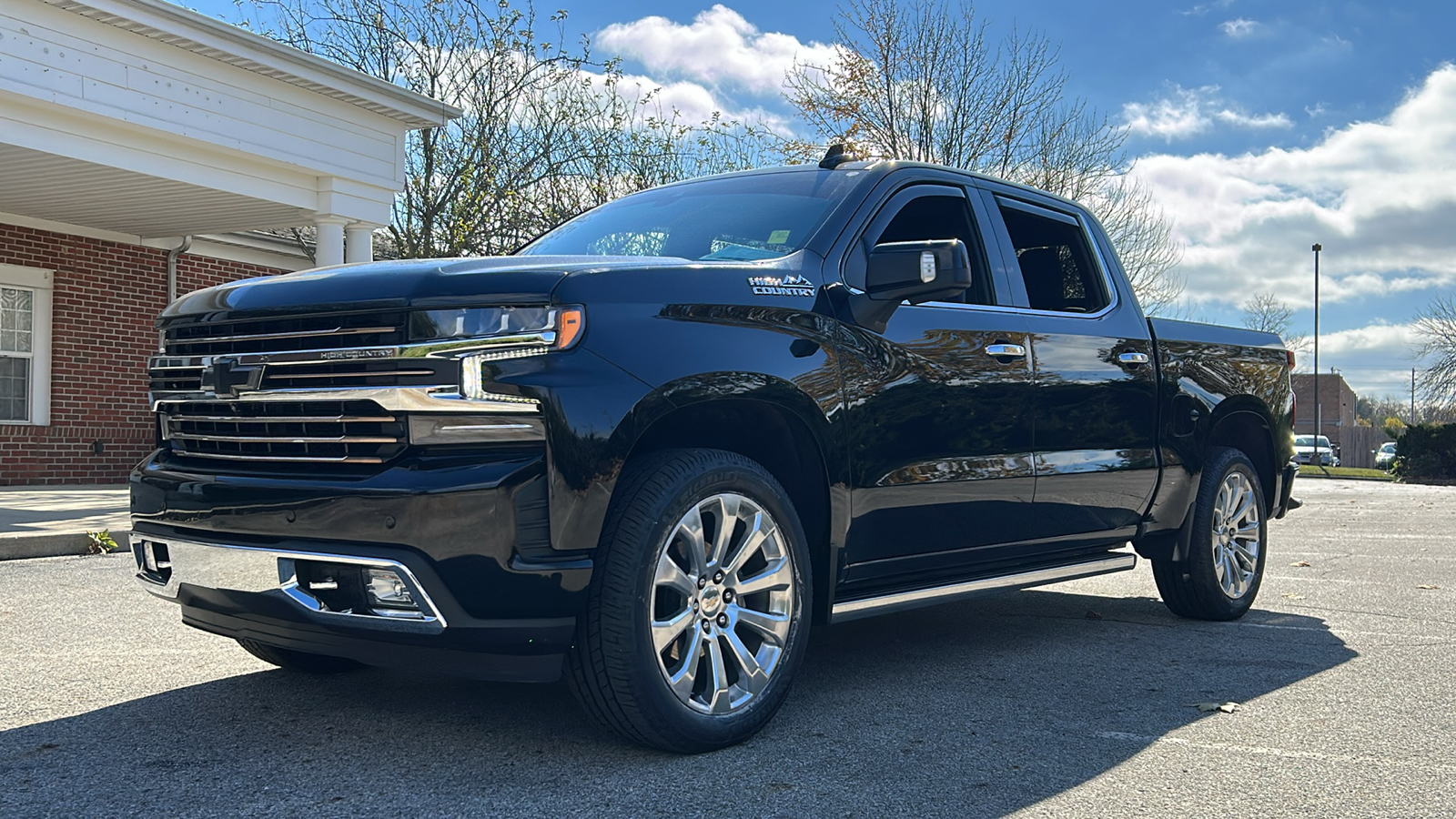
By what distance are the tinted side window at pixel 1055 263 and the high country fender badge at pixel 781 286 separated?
62.5 inches

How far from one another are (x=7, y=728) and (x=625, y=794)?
6.58ft

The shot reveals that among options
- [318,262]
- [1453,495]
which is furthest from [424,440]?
[1453,495]

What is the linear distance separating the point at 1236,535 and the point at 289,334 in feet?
16.0

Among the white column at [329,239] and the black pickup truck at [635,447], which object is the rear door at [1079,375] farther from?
the white column at [329,239]

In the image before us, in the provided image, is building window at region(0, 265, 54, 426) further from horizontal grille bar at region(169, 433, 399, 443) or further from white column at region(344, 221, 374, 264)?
horizontal grille bar at region(169, 433, 399, 443)

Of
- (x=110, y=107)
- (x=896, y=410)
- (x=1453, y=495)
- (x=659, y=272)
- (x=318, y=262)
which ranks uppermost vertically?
(x=110, y=107)

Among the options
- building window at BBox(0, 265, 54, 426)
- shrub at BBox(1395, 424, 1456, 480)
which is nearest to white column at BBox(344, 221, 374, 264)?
building window at BBox(0, 265, 54, 426)

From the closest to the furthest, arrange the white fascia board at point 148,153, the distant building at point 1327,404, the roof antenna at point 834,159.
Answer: the roof antenna at point 834,159
the white fascia board at point 148,153
the distant building at point 1327,404

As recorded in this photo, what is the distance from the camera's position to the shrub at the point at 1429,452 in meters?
29.6

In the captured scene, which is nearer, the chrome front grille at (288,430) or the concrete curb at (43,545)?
the chrome front grille at (288,430)

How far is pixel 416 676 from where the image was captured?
4625 mm

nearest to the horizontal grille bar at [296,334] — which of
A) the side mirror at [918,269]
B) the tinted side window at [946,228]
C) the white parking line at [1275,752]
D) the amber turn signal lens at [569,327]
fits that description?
the amber turn signal lens at [569,327]

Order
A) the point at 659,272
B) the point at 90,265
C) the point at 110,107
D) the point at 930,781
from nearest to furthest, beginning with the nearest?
the point at 930,781, the point at 659,272, the point at 110,107, the point at 90,265

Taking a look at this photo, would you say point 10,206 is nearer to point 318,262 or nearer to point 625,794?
point 318,262
